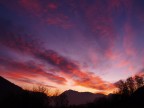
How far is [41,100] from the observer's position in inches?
1532

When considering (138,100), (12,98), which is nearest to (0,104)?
(12,98)

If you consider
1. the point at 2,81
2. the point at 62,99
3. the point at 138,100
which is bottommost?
the point at 138,100

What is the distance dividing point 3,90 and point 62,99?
63521 mm

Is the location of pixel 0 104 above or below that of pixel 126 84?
below

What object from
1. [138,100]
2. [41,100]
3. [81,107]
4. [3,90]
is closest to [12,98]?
[41,100]

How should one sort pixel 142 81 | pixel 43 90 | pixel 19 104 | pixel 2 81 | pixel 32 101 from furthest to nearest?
pixel 2 81 < pixel 142 81 < pixel 43 90 < pixel 32 101 < pixel 19 104

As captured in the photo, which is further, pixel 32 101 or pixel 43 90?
pixel 43 90

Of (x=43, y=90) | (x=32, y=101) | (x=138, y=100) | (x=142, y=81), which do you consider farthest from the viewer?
(x=142, y=81)

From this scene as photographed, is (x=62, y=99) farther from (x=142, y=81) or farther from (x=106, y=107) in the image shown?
(x=106, y=107)

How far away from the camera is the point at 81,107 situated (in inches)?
1542

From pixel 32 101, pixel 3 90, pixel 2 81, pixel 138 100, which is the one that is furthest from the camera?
pixel 2 81

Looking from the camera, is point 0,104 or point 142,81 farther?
point 142,81

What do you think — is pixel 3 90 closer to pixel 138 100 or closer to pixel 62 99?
pixel 62 99

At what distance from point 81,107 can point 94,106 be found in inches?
114
